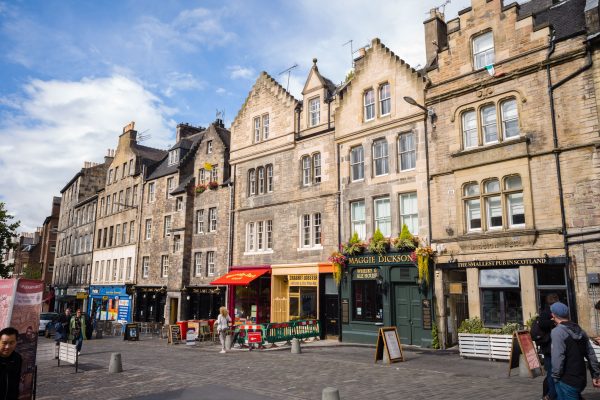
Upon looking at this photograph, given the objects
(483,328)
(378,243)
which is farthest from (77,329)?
(483,328)

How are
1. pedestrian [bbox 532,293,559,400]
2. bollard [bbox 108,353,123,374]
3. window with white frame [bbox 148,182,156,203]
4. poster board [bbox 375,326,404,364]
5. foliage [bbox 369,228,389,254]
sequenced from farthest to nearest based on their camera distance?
window with white frame [bbox 148,182,156,203], foliage [bbox 369,228,389,254], poster board [bbox 375,326,404,364], bollard [bbox 108,353,123,374], pedestrian [bbox 532,293,559,400]

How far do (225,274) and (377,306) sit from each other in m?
11.1

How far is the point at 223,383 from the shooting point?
1193 cm

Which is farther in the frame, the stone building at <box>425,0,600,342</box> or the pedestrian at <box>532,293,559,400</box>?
the stone building at <box>425,0,600,342</box>

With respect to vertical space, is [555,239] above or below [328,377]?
above

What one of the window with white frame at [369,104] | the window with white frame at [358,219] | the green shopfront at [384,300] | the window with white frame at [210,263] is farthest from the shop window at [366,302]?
the window with white frame at [210,263]

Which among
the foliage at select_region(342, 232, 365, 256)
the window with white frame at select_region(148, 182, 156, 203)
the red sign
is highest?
the window with white frame at select_region(148, 182, 156, 203)

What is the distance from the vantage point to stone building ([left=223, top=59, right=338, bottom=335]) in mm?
24359

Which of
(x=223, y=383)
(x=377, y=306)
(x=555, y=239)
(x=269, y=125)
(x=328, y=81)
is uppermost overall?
(x=328, y=81)

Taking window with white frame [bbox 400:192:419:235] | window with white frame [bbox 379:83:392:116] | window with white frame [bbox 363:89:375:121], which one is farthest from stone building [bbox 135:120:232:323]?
window with white frame [bbox 400:192:419:235]

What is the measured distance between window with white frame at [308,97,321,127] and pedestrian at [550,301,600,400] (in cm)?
2038

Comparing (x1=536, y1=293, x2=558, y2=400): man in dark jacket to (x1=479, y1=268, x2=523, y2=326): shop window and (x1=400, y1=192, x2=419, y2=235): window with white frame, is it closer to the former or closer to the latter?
(x1=479, y1=268, x2=523, y2=326): shop window

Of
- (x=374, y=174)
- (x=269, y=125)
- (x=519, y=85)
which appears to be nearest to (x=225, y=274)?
(x=269, y=125)

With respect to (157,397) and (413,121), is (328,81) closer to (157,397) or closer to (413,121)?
(413,121)
